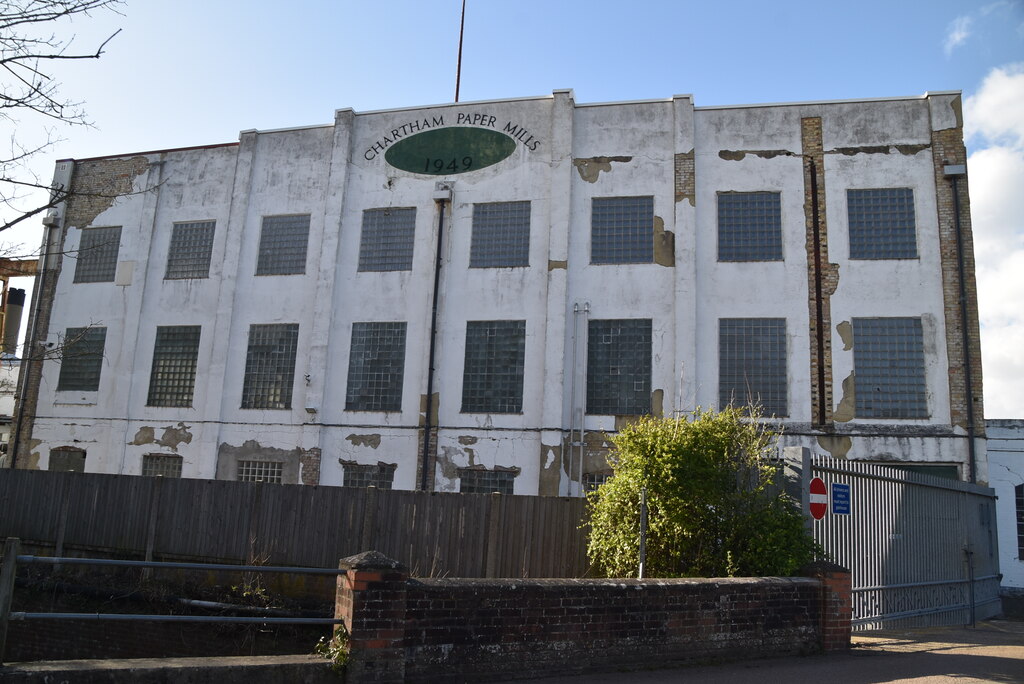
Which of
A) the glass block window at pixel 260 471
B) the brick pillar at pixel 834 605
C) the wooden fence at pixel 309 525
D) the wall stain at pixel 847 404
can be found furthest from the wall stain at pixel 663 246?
the brick pillar at pixel 834 605

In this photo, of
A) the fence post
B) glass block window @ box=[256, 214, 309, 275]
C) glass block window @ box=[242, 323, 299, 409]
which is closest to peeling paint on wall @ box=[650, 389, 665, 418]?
glass block window @ box=[242, 323, 299, 409]

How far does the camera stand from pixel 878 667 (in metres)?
8.59

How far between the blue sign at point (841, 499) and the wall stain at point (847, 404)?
8.24m

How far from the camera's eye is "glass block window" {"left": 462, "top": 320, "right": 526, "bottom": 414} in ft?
68.7

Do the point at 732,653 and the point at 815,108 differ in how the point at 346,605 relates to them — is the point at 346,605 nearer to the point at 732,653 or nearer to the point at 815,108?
the point at 732,653

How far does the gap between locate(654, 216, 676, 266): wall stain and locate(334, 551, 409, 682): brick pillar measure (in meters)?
15.1

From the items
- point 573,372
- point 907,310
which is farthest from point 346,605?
point 907,310

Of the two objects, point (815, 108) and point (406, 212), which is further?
point (406, 212)

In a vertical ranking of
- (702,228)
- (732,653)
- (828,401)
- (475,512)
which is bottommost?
(732,653)

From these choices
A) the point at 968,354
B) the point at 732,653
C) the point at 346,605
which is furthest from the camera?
the point at 968,354

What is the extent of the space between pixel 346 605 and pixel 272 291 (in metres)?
17.6

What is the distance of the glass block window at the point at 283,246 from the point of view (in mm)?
Result: 23281

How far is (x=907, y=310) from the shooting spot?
19.5 metres

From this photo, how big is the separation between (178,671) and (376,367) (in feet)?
52.5
